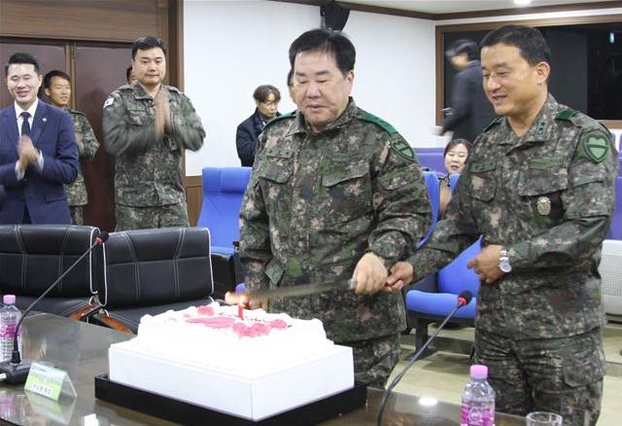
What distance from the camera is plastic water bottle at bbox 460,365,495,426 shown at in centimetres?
168

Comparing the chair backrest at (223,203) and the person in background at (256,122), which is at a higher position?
the person in background at (256,122)

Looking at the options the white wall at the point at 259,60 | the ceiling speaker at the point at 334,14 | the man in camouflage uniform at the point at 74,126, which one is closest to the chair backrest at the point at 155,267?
the man in camouflage uniform at the point at 74,126

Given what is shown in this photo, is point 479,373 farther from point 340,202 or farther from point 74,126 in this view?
point 74,126

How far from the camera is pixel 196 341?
1857mm

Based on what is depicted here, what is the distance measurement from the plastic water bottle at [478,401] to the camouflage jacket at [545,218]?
1.69 feet

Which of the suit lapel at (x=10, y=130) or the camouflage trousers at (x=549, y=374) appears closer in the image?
the camouflage trousers at (x=549, y=374)

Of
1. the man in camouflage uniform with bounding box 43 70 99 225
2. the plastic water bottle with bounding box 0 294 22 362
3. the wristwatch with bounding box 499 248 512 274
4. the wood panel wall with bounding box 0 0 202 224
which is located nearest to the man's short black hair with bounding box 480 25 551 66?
the wristwatch with bounding box 499 248 512 274

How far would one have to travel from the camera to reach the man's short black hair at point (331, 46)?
2373 mm

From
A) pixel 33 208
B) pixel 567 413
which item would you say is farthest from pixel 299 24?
pixel 567 413

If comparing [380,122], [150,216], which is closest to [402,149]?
[380,122]

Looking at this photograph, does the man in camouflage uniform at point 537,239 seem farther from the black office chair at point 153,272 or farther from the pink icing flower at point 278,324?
the black office chair at point 153,272

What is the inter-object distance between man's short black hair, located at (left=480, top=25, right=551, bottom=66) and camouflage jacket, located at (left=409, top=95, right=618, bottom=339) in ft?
0.42

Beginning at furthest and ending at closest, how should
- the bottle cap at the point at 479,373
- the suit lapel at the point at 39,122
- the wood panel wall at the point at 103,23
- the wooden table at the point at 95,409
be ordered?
the wood panel wall at the point at 103,23, the suit lapel at the point at 39,122, the wooden table at the point at 95,409, the bottle cap at the point at 479,373

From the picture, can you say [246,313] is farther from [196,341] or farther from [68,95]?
[68,95]
